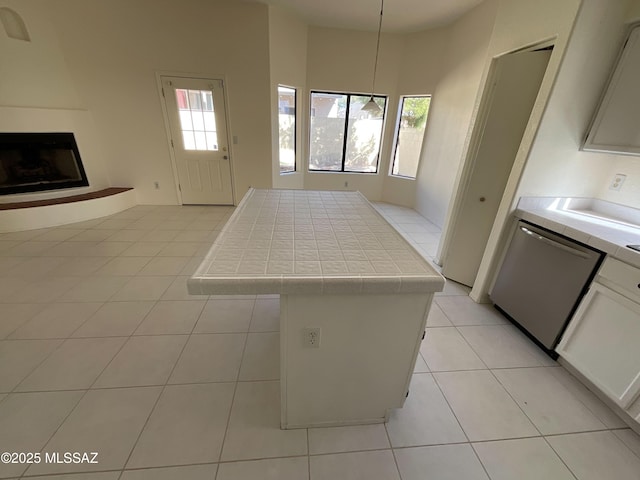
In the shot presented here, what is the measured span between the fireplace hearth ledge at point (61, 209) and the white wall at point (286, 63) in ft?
8.23

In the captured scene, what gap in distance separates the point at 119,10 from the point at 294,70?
2.45 meters

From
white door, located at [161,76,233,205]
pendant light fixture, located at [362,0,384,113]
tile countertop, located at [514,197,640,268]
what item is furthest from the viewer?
white door, located at [161,76,233,205]

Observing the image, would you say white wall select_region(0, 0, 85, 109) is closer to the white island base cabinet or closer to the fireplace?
the fireplace

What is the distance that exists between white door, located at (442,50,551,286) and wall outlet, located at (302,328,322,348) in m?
2.05

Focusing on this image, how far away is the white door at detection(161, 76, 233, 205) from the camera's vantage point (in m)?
4.03

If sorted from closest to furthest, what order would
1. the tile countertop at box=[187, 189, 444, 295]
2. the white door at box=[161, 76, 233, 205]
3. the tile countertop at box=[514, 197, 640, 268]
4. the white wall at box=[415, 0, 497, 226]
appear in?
the tile countertop at box=[187, 189, 444, 295], the tile countertop at box=[514, 197, 640, 268], the white wall at box=[415, 0, 497, 226], the white door at box=[161, 76, 233, 205]

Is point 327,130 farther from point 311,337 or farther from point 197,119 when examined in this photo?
point 311,337

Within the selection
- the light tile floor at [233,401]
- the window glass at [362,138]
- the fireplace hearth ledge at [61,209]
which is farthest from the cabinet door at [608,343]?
the fireplace hearth ledge at [61,209]

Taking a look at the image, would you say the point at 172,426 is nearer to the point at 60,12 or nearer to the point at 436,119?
the point at 436,119

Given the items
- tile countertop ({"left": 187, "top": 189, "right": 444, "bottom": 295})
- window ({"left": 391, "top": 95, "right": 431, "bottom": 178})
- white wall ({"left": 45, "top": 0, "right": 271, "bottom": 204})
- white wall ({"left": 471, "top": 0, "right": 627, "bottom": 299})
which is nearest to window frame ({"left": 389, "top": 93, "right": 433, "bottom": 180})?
window ({"left": 391, "top": 95, "right": 431, "bottom": 178})

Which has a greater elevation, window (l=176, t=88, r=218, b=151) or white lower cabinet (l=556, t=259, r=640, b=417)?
window (l=176, t=88, r=218, b=151)

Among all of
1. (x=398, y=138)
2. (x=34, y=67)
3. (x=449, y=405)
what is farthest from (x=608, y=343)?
(x=34, y=67)

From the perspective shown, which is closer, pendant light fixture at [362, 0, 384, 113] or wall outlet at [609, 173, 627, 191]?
wall outlet at [609, 173, 627, 191]

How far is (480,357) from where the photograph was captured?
1.83 metres
